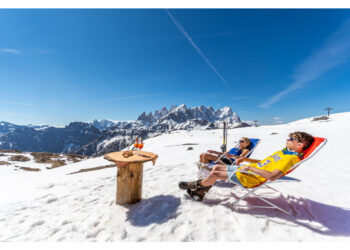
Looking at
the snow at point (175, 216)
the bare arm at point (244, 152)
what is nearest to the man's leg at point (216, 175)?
the snow at point (175, 216)

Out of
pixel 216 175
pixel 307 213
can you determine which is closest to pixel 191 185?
pixel 216 175


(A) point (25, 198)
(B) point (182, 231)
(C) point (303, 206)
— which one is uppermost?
(C) point (303, 206)

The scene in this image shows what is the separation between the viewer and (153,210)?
2.91 metres

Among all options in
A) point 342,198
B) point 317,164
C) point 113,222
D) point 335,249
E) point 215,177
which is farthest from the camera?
point 317,164

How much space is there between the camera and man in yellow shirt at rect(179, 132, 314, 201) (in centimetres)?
245

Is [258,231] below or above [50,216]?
above

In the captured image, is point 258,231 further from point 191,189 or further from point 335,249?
point 191,189

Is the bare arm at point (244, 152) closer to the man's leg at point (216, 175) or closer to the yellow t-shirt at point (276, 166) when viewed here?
the yellow t-shirt at point (276, 166)

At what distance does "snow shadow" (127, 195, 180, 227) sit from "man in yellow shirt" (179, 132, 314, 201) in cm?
51

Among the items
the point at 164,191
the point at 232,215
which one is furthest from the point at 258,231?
the point at 164,191

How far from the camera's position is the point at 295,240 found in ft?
6.86

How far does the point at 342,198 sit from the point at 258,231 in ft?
8.27

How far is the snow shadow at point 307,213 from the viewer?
7.59 feet

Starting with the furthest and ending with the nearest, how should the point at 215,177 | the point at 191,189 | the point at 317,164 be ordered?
the point at 317,164 → the point at 191,189 → the point at 215,177
